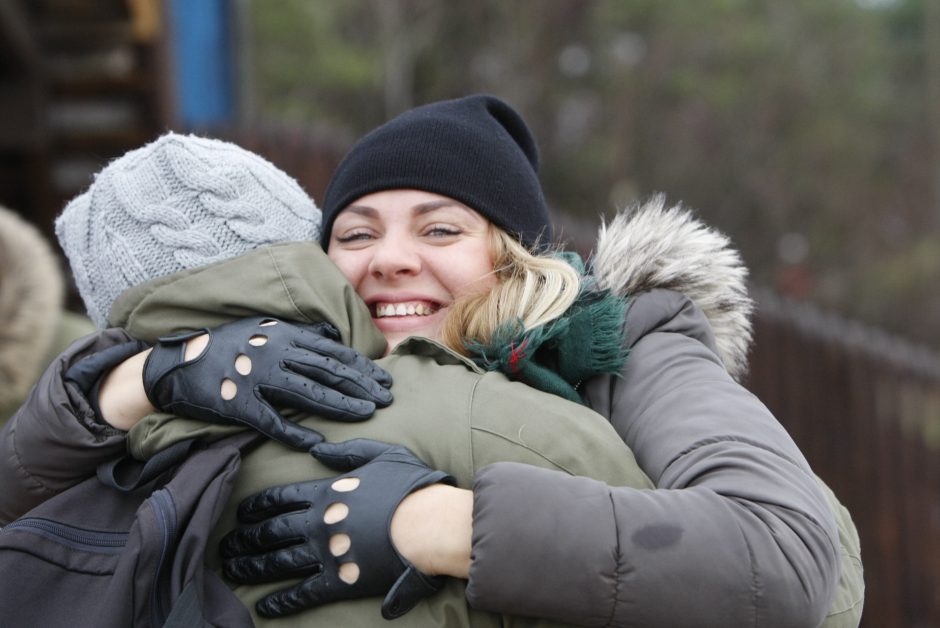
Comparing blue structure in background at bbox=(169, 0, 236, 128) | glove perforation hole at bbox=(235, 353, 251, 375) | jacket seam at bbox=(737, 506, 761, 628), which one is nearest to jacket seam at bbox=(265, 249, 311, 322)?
glove perforation hole at bbox=(235, 353, 251, 375)

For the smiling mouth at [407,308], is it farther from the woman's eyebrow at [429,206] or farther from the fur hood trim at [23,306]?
the fur hood trim at [23,306]

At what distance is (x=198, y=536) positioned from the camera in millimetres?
1623

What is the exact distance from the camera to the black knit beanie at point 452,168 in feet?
7.45

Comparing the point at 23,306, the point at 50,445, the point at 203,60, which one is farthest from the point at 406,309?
the point at 203,60

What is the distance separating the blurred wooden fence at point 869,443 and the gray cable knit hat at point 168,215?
494cm

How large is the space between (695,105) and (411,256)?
23.0 meters

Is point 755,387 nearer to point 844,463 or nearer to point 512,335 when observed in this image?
point 844,463

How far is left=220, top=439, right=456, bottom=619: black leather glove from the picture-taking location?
1.62 m

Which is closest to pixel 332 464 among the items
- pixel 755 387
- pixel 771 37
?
pixel 755 387

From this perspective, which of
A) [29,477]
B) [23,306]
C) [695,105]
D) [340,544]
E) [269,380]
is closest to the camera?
[340,544]

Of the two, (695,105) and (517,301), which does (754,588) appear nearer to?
(517,301)

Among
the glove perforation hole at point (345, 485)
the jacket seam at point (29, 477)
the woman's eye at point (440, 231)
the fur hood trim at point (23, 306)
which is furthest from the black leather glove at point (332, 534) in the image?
the fur hood trim at point (23, 306)

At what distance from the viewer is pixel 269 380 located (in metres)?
1.78

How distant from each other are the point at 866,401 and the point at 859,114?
71.9 ft
